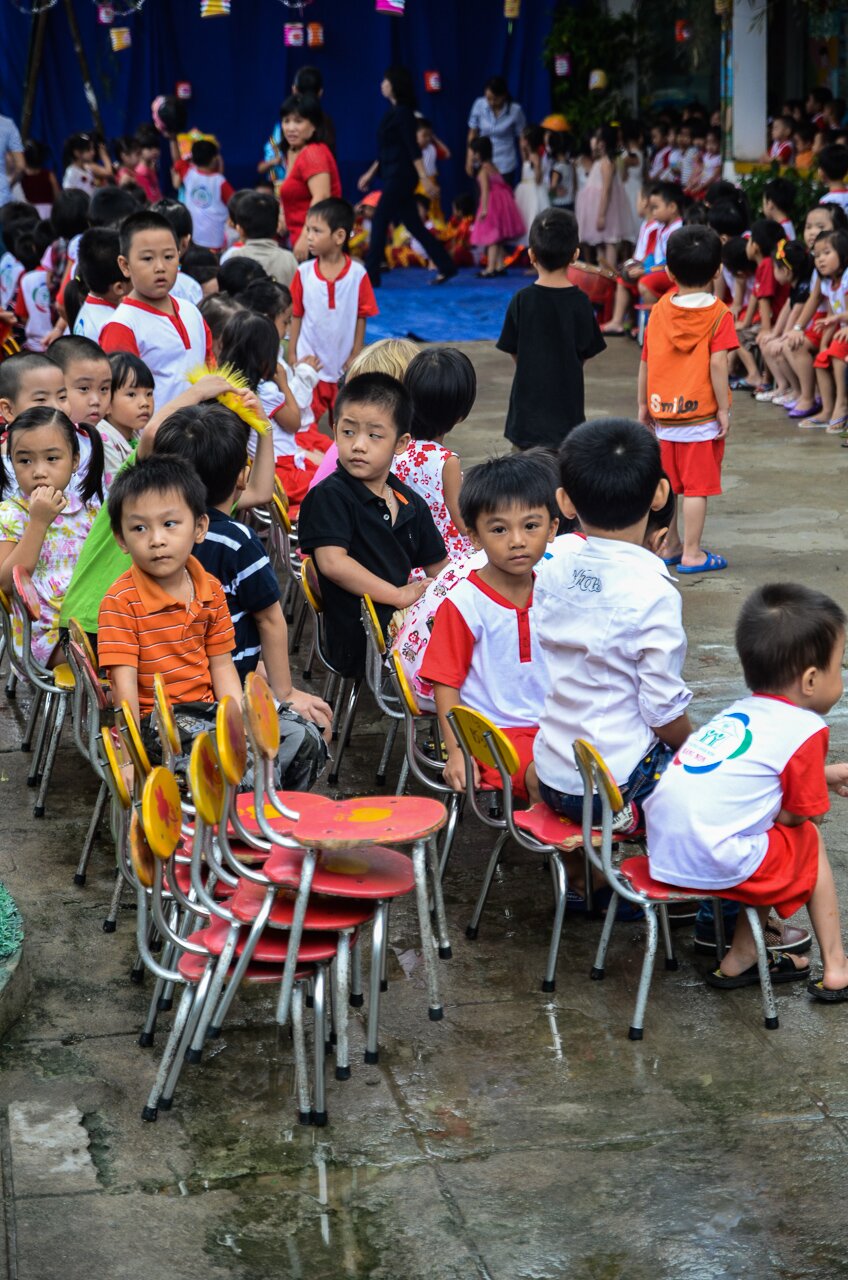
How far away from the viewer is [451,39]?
17.3 metres

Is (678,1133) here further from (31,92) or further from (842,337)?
(31,92)

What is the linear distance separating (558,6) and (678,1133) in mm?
15734

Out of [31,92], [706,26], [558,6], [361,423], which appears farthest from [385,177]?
[361,423]

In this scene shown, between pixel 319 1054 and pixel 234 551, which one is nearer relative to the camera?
pixel 319 1054

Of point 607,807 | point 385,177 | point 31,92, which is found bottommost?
point 607,807

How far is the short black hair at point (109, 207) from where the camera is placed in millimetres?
8164

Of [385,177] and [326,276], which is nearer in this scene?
[326,276]

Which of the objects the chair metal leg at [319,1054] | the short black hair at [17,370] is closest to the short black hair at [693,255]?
the short black hair at [17,370]

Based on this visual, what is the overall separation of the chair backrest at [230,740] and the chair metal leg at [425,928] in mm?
361

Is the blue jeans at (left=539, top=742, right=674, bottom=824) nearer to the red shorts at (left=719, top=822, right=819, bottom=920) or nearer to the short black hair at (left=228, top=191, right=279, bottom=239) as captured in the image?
the red shorts at (left=719, top=822, right=819, bottom=920)

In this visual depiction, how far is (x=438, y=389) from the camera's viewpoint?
4.67 m

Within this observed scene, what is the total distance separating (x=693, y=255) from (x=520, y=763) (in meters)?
3.31

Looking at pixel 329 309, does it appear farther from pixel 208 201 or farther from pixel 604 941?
pixel 208 201

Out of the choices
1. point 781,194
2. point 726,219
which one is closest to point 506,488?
point 726,219
